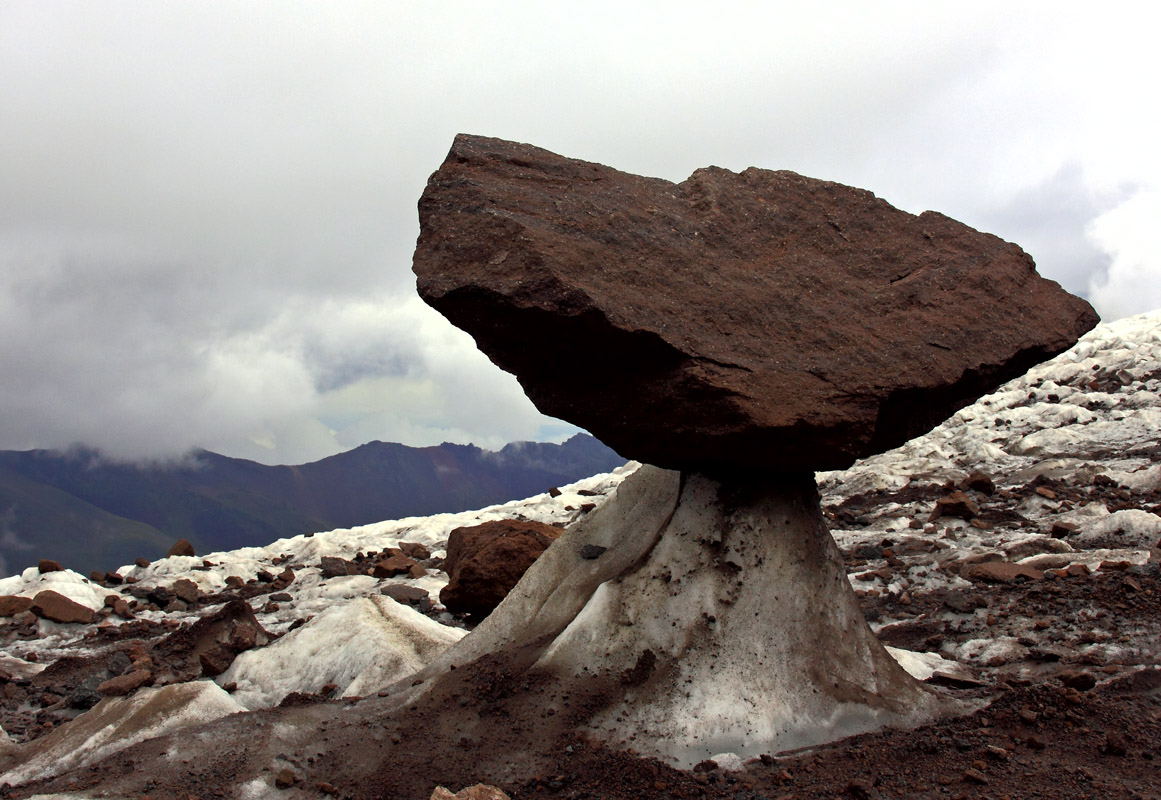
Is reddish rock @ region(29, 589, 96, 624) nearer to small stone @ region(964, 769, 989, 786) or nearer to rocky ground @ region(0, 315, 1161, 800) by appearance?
rocky ground @ region(0, 315, 1161, 800)

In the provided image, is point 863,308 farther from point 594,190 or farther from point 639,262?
point 594,190

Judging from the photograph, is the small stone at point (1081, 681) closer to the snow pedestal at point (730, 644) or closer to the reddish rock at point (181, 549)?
the snow pedestal at point (730, 644)

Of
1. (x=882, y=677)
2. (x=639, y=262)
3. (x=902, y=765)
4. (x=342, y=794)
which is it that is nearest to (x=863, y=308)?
(x=639, y=262)

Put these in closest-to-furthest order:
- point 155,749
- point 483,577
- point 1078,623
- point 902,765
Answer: point 902,765 < point 155,749 < point 1078,623 < point 483,577

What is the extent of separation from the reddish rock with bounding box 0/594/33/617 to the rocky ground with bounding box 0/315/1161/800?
49mm

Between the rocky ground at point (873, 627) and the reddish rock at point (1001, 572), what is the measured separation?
22mm

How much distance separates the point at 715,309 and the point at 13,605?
753 cm

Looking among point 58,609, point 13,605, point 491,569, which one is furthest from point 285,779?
point 13,605

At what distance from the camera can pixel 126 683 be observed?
17.4 feet

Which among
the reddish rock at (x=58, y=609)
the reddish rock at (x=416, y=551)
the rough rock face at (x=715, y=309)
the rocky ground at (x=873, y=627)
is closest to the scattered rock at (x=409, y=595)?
the rocky ground at (x=873, y=627)

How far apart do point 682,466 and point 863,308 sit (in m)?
1.20

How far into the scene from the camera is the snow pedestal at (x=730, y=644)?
385cm

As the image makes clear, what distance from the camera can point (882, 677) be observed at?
4.24 meters

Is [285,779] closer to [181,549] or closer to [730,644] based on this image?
[730,644]
